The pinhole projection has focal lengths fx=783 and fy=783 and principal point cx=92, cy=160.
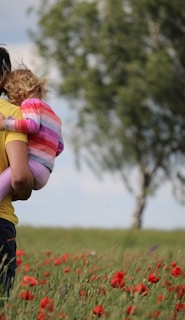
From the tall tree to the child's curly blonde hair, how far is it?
71.6 feet

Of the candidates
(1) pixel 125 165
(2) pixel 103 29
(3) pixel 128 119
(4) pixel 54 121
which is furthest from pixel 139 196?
(4) pixel 54 121

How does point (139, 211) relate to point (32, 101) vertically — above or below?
below

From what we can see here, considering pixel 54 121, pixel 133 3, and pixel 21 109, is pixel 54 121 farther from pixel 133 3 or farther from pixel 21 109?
pixel 133 3

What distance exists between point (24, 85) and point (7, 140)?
407 millimetres

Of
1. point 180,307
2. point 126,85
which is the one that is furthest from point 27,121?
point 126,85

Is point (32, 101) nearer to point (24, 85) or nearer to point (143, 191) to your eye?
point (24, 85)

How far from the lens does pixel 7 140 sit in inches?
176

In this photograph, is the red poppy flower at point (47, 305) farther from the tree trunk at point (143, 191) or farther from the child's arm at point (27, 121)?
the tree trunk at point (143, 191)

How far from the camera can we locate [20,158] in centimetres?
439

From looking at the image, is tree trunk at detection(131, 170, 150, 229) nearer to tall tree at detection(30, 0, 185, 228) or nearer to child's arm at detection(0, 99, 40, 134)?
tall tree at detection(30, 0, 185, 228)

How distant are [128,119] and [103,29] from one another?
11.7ft

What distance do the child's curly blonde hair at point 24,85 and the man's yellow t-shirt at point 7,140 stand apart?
0.10 meters

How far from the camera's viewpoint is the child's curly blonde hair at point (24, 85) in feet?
15.4

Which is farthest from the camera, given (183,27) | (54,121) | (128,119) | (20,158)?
(183,27)
